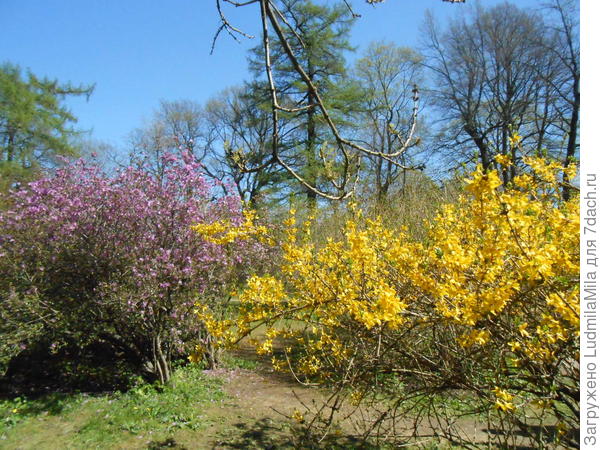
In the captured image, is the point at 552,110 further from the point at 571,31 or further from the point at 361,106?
the point at 361,106

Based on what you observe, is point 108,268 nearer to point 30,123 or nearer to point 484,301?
point 484,301

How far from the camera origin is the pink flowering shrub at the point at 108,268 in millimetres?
5125

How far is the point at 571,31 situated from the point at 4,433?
17.4m

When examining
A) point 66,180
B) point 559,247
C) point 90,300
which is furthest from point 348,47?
point 559,247

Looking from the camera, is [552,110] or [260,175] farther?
[260,175]

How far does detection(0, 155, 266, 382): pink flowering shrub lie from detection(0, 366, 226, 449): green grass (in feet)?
1.77

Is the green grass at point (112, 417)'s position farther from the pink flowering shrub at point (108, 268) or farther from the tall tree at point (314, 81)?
the tall tree at point (314, 81)

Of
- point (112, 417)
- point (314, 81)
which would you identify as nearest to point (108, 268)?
point (112, 417)

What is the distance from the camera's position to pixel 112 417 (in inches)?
181

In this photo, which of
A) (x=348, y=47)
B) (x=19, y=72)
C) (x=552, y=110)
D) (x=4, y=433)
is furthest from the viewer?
(x=19, y=72)

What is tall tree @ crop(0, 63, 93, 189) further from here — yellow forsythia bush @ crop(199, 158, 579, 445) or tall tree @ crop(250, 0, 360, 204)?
yellow forsythia bush @ crop(199, 158, 579, 445)

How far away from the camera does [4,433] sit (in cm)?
433

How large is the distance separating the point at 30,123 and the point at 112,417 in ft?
55.6

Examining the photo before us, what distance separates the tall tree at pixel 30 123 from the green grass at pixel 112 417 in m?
13.5
